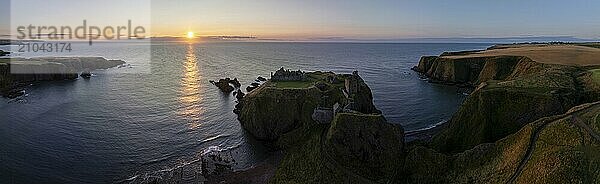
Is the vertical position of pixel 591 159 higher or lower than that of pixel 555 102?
lower

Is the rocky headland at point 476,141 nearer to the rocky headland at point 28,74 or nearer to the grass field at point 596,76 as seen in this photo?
the grass field at point 596,76

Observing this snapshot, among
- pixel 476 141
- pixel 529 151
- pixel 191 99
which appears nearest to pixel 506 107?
pixel 476 141

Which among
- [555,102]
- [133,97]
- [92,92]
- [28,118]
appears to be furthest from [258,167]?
[92,92]

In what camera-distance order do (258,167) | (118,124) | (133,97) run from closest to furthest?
(258,167) < (118,124) < (133,97)

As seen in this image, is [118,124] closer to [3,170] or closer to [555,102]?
[3,170]

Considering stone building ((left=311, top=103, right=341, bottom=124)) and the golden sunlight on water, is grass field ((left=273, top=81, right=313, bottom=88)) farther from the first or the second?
stone building ((left=311, top=103, right=341, bottom=124))

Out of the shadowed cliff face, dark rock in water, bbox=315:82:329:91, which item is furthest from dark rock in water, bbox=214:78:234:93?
the shadowed cliff face

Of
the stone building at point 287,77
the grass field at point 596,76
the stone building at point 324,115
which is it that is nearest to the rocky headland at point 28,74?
the stone building at point 287,77
